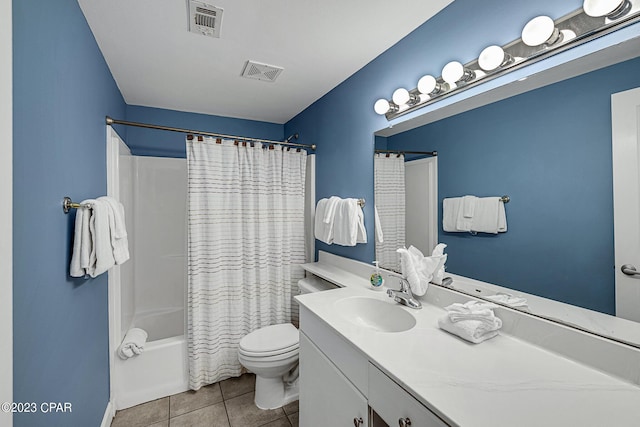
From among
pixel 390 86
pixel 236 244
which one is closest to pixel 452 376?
pixel 390 86

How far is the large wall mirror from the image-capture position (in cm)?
91

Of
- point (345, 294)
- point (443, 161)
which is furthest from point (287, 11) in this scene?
point (345, 294)

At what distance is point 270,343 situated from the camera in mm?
1924

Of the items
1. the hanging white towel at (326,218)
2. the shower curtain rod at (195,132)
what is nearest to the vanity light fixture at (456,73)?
the hanging white towel at (326,218)

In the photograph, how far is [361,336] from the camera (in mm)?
1092

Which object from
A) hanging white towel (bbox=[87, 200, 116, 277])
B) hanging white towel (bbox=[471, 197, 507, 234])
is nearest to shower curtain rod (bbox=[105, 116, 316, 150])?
hanging white towel (bbox=[87, 200, 116, 277])

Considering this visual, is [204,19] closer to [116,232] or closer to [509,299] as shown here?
[116,232]

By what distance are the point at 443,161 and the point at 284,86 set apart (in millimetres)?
1469

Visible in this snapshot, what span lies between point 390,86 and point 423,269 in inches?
44.2

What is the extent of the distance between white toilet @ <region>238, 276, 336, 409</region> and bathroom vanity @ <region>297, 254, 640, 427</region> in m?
0.45

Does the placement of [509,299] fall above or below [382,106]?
below

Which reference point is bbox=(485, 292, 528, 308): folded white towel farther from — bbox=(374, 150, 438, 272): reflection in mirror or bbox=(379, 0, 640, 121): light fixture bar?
bbox=(379, 0, 640, 121): light fixture bar
